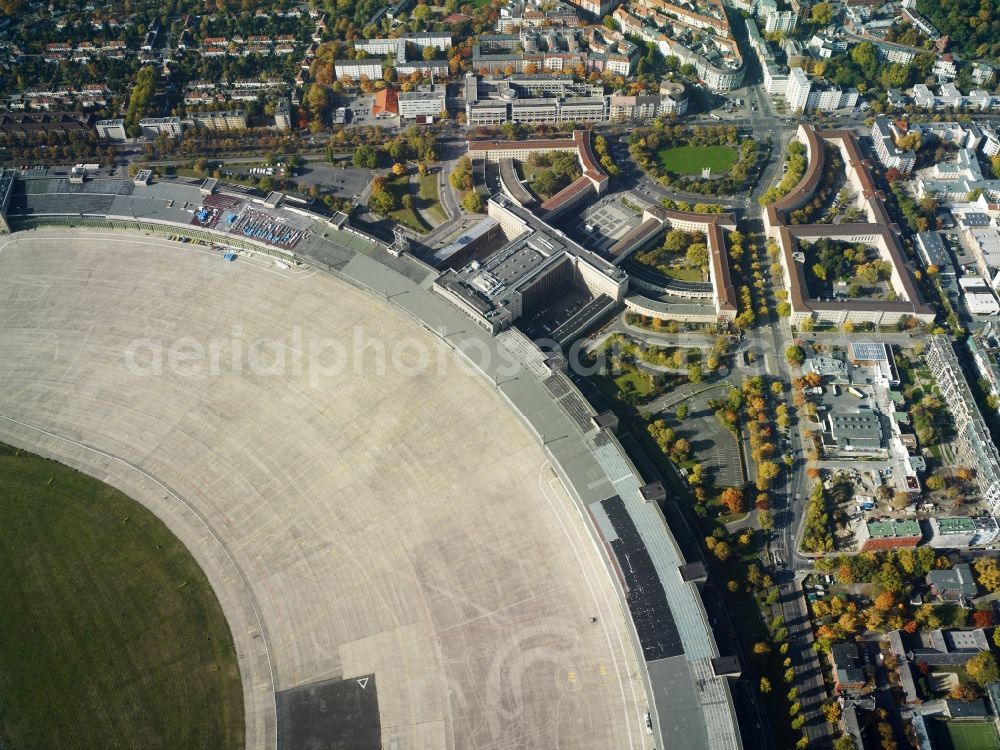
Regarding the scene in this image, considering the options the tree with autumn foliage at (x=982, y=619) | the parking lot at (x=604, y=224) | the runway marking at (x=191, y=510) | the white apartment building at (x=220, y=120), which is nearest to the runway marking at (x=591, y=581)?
the runway marking at (x=191, y=510)

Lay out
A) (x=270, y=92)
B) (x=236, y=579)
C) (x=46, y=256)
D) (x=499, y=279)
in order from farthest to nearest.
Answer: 1. (x=270, y=92)
2. (x=46, y=256)
3. (x=499, y=279)
4. (x=236, y=579)

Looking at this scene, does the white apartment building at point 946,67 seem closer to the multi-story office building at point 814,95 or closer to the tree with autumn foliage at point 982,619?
the multi-story office building at point 814,95

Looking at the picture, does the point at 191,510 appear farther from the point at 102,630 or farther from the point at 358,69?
the point at 358,69

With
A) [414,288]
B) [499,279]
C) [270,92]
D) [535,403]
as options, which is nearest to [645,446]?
[535,403]

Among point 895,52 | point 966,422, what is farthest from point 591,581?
point 895,52

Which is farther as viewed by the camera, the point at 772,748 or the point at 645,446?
the point at 645,446

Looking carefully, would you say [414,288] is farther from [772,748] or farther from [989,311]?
[989,311]
